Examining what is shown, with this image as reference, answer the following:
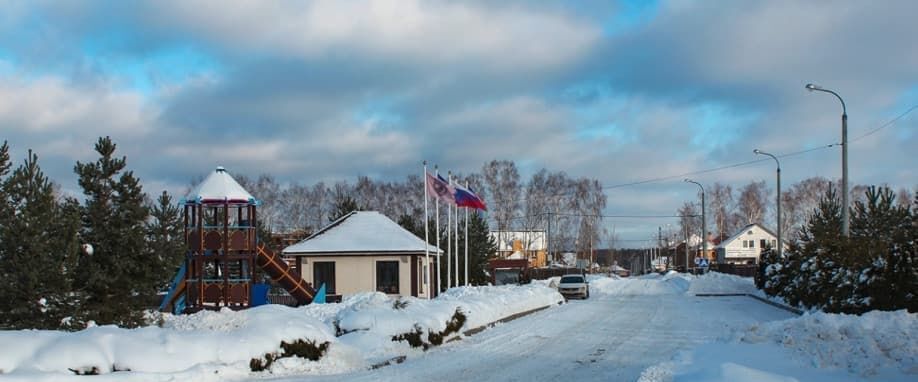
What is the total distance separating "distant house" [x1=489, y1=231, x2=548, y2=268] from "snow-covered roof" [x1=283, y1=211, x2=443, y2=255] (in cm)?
3972

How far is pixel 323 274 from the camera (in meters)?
46.5

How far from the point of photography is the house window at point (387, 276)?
4619 centimetres

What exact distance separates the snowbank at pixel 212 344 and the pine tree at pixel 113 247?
3.45 m

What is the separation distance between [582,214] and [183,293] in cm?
6870

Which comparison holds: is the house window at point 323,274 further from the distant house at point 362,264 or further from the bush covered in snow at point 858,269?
the bush covered in snow at point 858,269

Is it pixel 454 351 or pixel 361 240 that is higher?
pixel 361 240

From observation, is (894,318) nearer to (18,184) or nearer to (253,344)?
(253,344)

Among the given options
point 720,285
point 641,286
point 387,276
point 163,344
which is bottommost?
point 641,286

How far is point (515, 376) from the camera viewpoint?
14.7 meters

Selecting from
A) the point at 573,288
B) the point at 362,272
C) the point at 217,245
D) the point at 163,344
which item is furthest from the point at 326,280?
the point at 163,344

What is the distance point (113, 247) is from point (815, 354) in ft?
50.5

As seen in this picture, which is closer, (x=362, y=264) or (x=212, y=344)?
(x=212, y=344)

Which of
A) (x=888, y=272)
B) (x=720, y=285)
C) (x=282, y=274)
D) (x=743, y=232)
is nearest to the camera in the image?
(x=888, y=272)

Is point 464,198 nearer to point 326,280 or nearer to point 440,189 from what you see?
point 440,189
